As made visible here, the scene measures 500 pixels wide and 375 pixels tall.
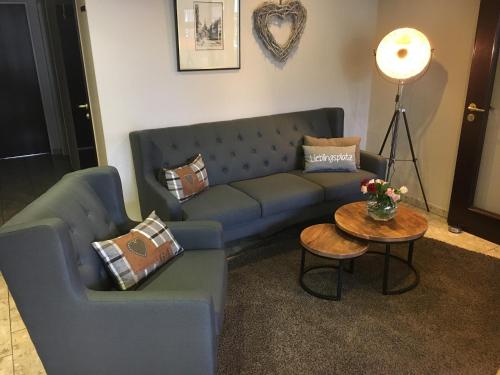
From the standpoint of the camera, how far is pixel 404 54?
3316 mm

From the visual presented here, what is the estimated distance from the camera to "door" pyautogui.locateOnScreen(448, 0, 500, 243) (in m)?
2.93

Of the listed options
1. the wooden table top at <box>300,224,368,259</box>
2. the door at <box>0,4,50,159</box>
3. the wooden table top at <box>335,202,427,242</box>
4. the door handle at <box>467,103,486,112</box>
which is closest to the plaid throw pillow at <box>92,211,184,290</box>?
the wooden table top at <box>300,224,368,259</box>

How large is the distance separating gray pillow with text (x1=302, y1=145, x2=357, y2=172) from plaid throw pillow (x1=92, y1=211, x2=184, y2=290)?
1.70m

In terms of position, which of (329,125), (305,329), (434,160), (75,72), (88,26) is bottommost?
(305,329)

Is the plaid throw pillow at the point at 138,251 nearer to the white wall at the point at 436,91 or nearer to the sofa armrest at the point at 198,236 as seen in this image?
the sofa armrest at the point at 198,236

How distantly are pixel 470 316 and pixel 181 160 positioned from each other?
7.20 feet

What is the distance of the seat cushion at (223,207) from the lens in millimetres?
2686

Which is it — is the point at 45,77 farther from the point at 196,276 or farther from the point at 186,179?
the point at 196,276

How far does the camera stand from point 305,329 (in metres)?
2.24

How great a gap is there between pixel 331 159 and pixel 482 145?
1.17 metres

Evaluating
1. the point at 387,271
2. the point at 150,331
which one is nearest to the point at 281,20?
the point at 387,271

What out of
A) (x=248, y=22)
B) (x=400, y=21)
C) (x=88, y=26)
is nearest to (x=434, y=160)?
(x=400, y=21)

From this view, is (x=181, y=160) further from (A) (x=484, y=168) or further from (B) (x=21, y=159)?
(B) (x=21, y=159)

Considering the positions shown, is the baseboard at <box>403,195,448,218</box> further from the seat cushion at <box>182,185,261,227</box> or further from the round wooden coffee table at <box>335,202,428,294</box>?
the seat cushion at <box>182,185,261,227</box>
